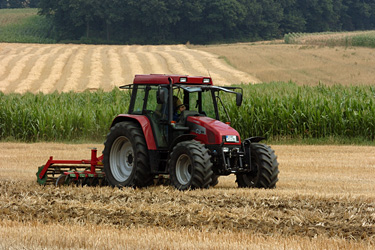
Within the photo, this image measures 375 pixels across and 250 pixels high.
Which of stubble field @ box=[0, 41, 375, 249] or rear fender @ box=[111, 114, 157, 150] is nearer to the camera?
stubble field @ box=[0, 41, 375, 249]

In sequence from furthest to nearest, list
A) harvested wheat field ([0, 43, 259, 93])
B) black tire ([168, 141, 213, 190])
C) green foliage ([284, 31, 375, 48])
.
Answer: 1. green foliage ([284, 31, 375, 48])
2. harvested wheat field ([0, 43, 259, 93])
3. black tire ([168, 141, 213, 190])

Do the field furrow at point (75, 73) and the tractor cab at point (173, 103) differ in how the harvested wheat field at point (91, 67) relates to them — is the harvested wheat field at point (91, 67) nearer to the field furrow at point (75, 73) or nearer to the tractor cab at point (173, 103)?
the field furrow at point (75, 73)

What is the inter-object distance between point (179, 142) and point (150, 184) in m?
0.99

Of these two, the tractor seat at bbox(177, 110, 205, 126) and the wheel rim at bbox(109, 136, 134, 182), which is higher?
the tractor seat at bbox(177, 110, 205, 126)

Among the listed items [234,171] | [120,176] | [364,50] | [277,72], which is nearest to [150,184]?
[120,176]

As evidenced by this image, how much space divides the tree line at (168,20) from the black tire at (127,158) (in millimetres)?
66062

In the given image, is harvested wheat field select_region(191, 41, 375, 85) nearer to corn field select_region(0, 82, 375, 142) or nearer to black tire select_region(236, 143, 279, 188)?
corn field select_region(0, 82, 375, 142)

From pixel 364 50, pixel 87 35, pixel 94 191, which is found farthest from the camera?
pixel 87 35

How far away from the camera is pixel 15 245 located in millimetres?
6145

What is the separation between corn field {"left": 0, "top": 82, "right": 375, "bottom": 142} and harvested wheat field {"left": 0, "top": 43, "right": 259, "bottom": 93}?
9.32 m

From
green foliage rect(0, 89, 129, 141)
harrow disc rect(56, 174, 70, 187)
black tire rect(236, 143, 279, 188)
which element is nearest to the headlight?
black tire rect(236, 143, 279, 188)

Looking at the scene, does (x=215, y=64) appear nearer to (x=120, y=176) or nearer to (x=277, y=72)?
(x=277, y=72)

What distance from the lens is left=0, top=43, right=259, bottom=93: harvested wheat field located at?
34.6m

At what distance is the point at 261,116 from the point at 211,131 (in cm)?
1006
